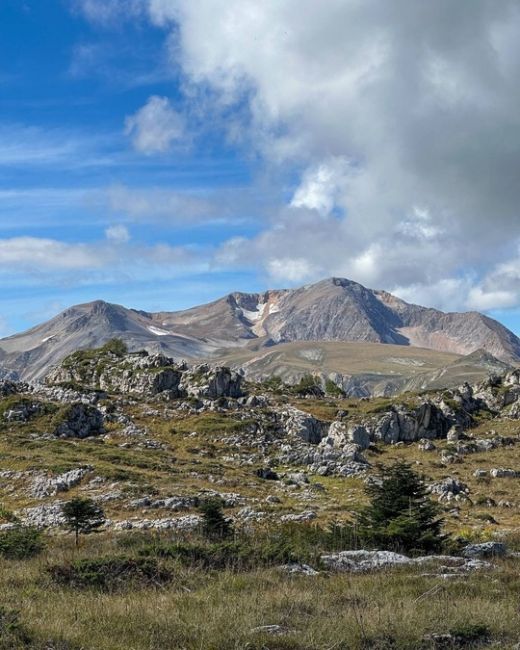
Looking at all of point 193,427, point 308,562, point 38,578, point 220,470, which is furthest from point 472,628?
point 193,427

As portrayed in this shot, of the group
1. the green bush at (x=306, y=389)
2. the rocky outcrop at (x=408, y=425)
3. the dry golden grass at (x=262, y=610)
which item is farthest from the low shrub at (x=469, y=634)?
the green bush at (x=306, y=389)

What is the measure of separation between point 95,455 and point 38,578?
3899 centimetres

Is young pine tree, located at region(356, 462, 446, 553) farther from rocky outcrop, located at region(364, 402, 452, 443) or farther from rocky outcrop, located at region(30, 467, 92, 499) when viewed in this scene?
rocky outcrop, located at region(364, 402, 452, 443)

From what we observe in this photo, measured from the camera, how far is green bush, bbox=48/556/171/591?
12.1m

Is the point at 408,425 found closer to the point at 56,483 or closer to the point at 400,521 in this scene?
the point at 56,483

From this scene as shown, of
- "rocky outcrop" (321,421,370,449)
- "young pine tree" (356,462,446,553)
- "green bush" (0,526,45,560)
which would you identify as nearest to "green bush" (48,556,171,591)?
"green bush" (0,526,45,560)

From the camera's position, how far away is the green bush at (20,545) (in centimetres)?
1608

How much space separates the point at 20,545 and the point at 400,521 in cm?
1117

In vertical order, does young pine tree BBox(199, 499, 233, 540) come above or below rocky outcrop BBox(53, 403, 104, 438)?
below

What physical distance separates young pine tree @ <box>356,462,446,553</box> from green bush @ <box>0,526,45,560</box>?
986cm

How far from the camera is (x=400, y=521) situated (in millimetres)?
18531

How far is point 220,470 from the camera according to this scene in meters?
48.0

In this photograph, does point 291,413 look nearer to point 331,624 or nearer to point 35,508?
point 35,508

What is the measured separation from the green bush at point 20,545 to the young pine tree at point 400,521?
9862 millimetres
